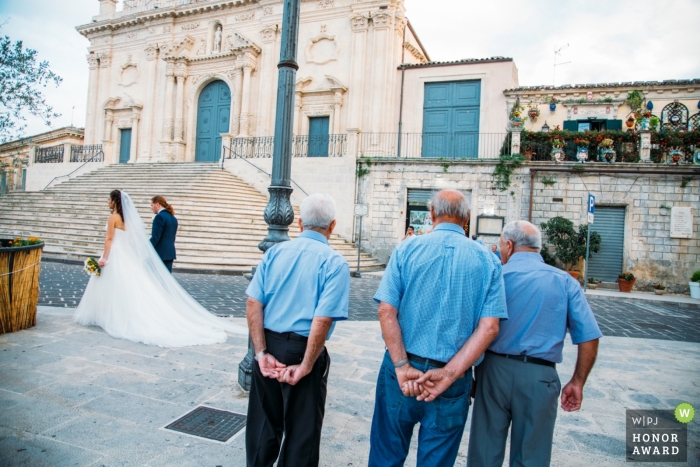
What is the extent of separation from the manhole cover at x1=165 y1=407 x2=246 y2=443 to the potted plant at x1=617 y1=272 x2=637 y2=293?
1438 centimetres

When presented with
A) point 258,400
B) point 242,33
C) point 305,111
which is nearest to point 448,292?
point 258,400

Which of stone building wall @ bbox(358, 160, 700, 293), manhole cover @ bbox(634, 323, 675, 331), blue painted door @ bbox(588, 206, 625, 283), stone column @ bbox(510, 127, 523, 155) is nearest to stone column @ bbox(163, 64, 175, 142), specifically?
stone building wall @ bbox(358, 160, 700, 293)

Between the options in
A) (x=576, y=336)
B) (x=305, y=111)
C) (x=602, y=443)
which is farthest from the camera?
(x=305, y=111)

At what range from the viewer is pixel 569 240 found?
14234 mm

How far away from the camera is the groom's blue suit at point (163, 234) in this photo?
6.43m

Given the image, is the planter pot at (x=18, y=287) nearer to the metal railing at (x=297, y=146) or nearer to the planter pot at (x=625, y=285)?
the metal railing at (x=297, y=146)

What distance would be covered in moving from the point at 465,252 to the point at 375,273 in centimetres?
1254

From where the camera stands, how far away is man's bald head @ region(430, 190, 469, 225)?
230 cm

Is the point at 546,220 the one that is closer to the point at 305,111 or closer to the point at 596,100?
the point at 596,100

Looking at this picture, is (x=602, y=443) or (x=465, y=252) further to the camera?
(x=602, y=443)

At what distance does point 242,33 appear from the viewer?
74.3 ft

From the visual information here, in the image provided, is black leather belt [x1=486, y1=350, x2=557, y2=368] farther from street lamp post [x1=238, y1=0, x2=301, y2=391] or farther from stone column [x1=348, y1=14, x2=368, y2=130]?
stone column [x1=348, y1=14, x2=368, y2=130]

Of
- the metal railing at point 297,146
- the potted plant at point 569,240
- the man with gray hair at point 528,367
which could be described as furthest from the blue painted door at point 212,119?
the man with gray hair at point 528,367

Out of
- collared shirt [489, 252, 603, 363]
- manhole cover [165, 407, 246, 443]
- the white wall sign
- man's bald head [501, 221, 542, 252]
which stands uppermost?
the white wall sign
